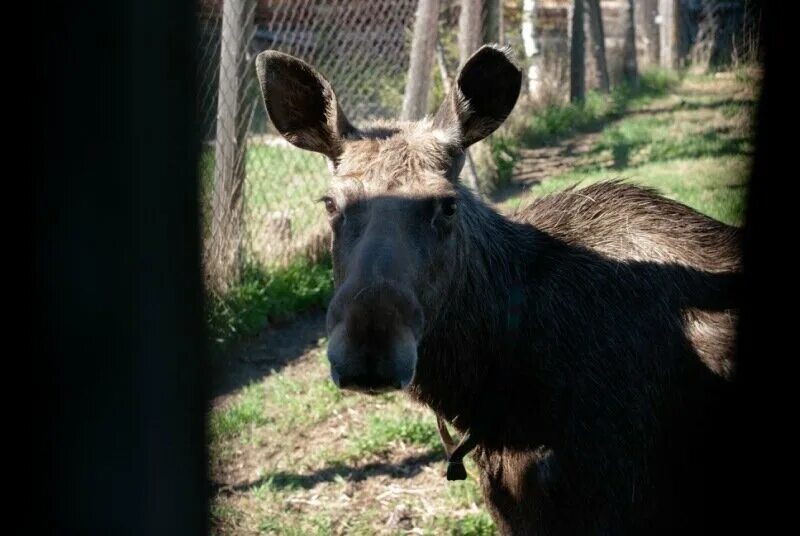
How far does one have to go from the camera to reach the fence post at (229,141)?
6.59m

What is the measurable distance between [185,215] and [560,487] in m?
1.78

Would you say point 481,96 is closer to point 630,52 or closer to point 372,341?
point 372,341

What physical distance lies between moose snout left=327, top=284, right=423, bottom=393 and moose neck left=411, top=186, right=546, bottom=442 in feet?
1.82

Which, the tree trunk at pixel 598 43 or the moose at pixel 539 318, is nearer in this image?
the moose at pixel 539 318

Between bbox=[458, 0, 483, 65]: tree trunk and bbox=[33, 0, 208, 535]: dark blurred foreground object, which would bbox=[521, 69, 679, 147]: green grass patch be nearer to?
bbox=[458, 0, 483, 65]: tree trunk

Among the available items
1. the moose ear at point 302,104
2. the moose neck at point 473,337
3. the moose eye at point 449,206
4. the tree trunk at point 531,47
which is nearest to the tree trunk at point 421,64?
the moose ear at point 302,104

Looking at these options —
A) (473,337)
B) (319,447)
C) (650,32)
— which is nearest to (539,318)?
(473,337)

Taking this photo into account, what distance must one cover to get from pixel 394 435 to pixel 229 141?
261 centimetres

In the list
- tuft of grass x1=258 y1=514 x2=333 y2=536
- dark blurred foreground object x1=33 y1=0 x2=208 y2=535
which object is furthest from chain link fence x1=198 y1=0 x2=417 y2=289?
dark blurred foreground object x1=33 y1=0 x2=208 y2=535

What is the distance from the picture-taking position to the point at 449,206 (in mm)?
3506

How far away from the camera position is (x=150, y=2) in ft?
9.13

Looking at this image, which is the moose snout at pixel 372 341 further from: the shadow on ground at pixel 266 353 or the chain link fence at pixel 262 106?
the shadow on ground at pixel 266 353

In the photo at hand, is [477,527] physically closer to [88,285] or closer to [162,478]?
[162,478]

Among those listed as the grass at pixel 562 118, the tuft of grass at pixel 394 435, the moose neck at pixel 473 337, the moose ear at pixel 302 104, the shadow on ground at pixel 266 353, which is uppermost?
the moose ear at pixel 302 104
